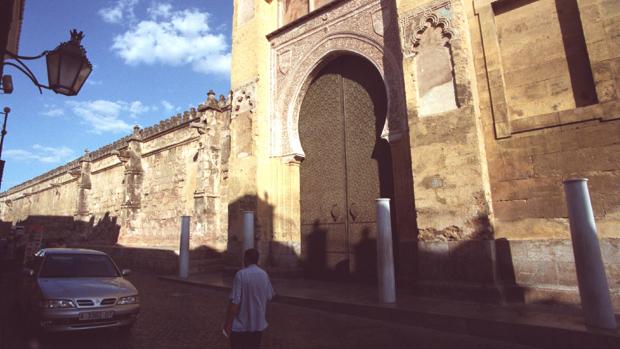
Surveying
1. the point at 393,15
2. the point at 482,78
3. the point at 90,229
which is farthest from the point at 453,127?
the point at 90,229

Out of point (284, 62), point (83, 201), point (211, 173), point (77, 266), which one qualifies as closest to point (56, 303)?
point (77, 266)

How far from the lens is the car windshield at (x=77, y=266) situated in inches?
198

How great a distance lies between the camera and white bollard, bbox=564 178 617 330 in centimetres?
371

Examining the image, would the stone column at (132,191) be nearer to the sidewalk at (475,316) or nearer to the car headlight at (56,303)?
the sidewalk at (475,316)

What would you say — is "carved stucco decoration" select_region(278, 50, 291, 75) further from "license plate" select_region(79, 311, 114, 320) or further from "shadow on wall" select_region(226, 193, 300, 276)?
"license plate" select_region(79, 311, 114, 320)

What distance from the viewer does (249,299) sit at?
2723mm

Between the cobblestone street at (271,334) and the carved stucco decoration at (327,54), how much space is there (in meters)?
3.66

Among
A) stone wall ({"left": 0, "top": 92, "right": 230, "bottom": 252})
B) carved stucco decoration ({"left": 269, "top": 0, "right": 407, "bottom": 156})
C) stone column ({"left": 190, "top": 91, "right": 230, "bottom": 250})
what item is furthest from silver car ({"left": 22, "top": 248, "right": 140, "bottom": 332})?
stone wall ({"left": 0, "top": 92, "right": 230, "bottom": 252})

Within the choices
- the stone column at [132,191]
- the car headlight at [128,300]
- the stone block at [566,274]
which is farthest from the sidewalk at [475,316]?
the stone column at [132,191]

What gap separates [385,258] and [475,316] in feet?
5.05

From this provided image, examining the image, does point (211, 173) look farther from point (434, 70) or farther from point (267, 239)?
point (434, 70)

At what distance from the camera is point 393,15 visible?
732cm

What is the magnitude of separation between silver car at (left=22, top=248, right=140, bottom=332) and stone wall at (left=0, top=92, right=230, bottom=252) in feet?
19.8

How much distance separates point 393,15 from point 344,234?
Answer: 498 centimetres
